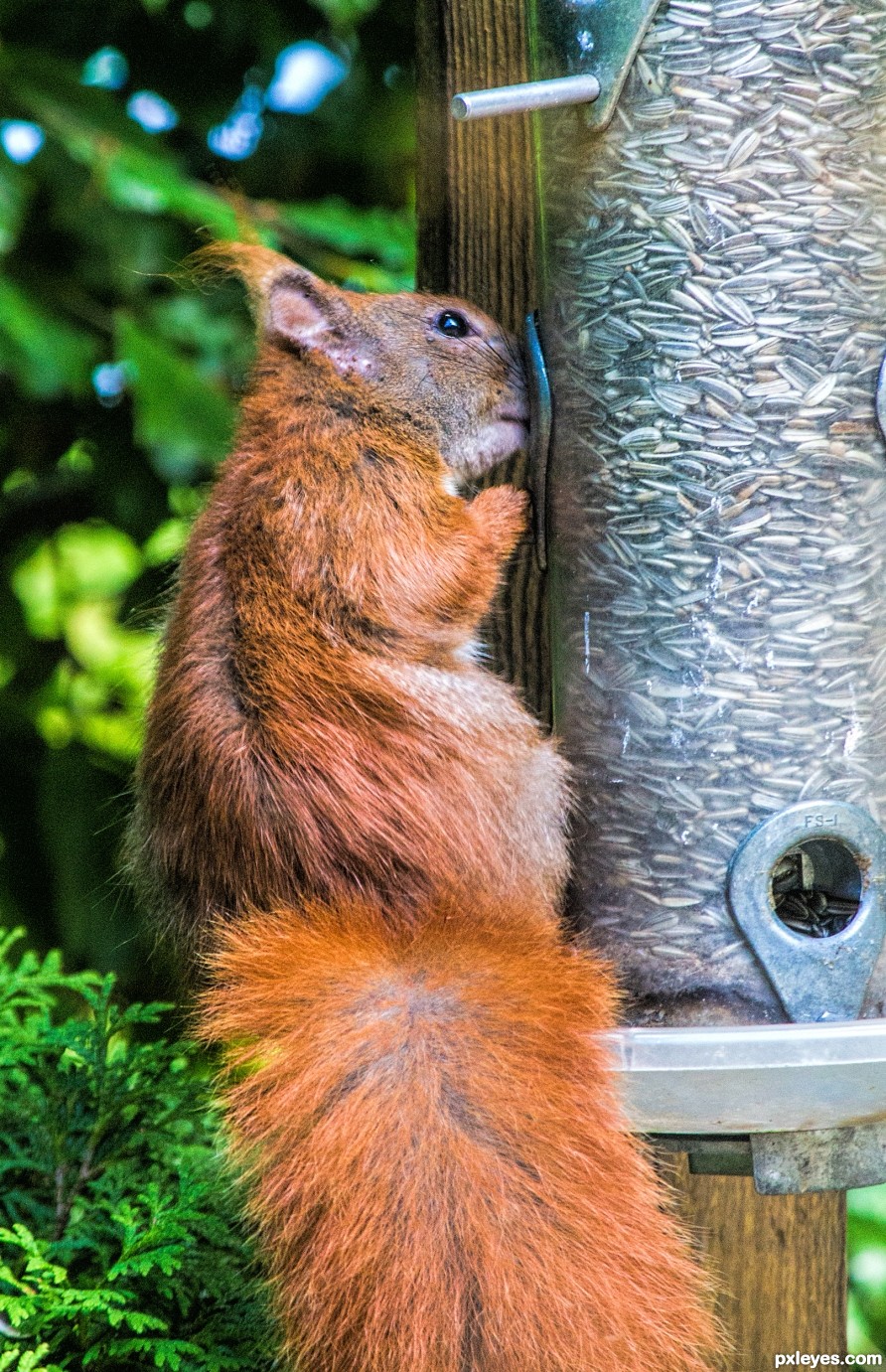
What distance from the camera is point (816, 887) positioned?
1.60 metres

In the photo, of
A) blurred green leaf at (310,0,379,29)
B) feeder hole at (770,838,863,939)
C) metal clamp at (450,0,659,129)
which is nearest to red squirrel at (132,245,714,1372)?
feeder hole at (770,838,863,939)

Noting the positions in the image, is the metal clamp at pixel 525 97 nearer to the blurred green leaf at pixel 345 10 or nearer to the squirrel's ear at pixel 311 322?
the squirrel's ear at pixel 311 322

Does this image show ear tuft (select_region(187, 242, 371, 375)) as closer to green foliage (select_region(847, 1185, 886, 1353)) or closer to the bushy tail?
the bushy tail

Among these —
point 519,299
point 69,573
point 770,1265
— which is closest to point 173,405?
point 519,299

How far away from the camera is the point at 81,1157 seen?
169cm

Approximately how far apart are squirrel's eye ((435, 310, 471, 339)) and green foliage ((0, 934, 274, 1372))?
0.91 meters

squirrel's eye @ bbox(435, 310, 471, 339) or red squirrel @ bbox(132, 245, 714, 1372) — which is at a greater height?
squirrel's eye @ bbox(435, 310, 471, 339)

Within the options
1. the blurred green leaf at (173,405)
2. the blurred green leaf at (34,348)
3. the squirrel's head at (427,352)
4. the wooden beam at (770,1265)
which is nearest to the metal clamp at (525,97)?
the squirrel's head at (427,352)

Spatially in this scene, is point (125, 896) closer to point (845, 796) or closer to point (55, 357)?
point (55, 357)

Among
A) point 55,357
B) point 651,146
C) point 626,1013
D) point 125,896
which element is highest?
point 651,146

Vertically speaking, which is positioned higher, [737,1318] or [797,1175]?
[797,1175]

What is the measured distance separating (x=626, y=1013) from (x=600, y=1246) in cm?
33

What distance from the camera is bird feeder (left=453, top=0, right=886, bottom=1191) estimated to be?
1525 millimetres

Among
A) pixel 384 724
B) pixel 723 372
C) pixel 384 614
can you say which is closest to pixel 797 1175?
pixel 384 724
